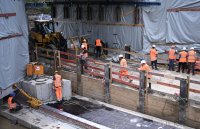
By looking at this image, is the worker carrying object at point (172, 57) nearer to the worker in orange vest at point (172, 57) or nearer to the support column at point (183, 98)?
the worker in orange vest at point (172, 57)

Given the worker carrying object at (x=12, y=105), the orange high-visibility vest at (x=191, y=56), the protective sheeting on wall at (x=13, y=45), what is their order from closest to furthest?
1. the worker carrying object at (x=12, y=105)
2. the protective sheeting on wall at (x=13, y=45)
3. the orange high-visibility vest at (x=191, y=56)

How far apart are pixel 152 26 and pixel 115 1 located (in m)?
3.32

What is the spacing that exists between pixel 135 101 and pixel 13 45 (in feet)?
22.1

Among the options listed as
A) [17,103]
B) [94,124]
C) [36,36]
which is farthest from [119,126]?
[36,36]

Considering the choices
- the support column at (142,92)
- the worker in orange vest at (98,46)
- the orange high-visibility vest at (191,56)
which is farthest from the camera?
the worker in orange vest at (98,46)

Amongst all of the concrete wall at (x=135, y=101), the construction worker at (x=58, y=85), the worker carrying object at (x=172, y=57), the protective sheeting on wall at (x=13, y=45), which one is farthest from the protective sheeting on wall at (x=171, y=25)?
the protective sheeting on wall at (x=13, y=45)

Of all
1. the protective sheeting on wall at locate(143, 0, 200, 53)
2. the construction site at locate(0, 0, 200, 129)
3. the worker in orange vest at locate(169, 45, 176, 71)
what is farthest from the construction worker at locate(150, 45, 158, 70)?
the protective sheeting on wall at locate(143, 0, 200, 53)

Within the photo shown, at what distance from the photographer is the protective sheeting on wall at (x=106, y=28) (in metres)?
20.2

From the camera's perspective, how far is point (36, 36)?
2100 centimetres

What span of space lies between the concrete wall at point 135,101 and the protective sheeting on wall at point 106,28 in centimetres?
550

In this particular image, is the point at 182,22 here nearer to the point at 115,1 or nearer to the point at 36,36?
the point at 115,1

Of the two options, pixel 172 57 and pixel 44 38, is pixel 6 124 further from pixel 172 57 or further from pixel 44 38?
pixel 172 57

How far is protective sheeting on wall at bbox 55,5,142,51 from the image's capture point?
20188 millimetres

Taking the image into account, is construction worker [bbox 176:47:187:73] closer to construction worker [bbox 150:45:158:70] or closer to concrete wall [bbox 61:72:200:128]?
construction worker [bbox 150:45:158:70]
